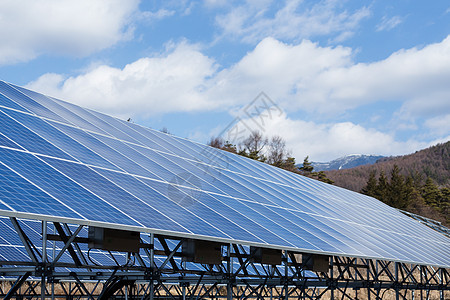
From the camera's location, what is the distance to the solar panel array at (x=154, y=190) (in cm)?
1288

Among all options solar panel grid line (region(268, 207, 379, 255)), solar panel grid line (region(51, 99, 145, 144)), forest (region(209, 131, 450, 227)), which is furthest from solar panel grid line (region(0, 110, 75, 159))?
forest (region(209, 131, 450, 227))

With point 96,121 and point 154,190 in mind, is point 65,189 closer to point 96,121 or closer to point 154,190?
point 154,190


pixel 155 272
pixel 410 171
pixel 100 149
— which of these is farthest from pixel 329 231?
pixel 410 171

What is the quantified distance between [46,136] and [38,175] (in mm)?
3830

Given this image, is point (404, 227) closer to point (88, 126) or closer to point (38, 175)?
point (88, 126)

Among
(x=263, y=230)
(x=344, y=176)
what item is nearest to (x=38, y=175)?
(x=263, y=230)

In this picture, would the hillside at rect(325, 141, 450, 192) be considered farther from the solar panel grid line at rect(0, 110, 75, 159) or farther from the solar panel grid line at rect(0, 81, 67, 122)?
the solar panel grid line at rect(0, 110, 75, 159)

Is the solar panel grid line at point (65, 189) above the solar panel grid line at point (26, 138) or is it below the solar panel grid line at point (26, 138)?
below

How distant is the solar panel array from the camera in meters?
12.9

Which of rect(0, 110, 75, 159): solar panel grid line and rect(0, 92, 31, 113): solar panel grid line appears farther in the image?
rect(0, 92, 31, 113): solar panel grid line

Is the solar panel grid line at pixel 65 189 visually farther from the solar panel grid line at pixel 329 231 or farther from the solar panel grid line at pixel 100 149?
the solar panel grid line at pixel 329 231

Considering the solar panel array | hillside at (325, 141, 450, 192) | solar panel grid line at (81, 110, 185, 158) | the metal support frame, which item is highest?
hillside at (325, 141, 450, 192)

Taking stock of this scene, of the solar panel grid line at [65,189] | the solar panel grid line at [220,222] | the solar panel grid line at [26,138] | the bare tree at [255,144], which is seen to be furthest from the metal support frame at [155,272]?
the bare tree at [255,144]

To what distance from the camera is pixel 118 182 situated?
51.7ft
